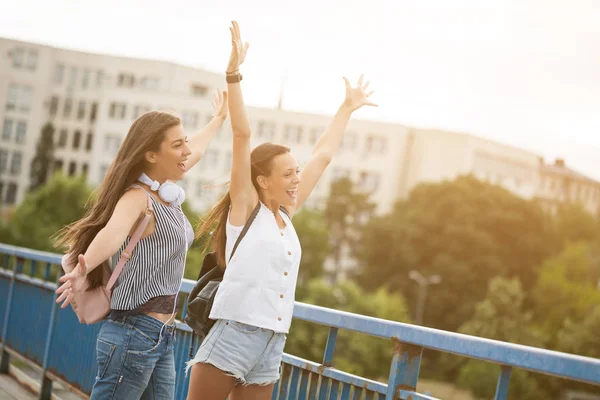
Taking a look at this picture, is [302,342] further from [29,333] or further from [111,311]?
[111,311]

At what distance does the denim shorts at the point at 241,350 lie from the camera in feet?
11.9

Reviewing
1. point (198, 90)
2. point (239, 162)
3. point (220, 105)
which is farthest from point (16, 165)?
point (239, 162)

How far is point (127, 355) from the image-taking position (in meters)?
3.79

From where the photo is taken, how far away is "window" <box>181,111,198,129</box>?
3447 inches

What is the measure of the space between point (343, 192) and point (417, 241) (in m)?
13.9

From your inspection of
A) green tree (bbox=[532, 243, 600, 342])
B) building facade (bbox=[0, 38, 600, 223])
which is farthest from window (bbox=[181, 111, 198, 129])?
green tree (bbox=[532, 243, 600, 342])

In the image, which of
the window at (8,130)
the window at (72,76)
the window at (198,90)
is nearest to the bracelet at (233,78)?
the window at (198,90)

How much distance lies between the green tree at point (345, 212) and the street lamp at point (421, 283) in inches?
493

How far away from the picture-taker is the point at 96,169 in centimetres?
9025

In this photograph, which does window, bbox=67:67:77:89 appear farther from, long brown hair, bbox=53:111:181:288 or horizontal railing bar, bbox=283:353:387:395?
long brown hair, bbox=53:111:181:288

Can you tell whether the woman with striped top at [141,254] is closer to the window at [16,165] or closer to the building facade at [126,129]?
the building facade at [126,129]

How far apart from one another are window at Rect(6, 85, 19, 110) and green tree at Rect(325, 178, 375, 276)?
30776 mm

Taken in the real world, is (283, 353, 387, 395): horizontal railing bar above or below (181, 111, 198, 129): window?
below

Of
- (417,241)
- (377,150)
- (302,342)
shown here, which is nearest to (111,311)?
(302,342)
